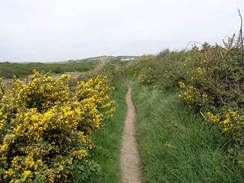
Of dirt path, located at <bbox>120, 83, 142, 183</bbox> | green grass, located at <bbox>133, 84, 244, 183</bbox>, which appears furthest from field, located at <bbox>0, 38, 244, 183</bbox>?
dirt path, located at <bbox>120, 83, 142, 183</bbox>

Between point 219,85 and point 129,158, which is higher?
point 219,85

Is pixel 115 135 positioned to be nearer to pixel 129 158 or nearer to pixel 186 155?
pixel 129 158

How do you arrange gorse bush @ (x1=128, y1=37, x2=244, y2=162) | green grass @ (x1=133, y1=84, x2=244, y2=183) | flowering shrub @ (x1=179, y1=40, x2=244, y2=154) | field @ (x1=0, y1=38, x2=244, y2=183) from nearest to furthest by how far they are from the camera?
field @ (x1=0, y1=38, x2=244, y2=183), green grass @ (x1=133, y1=84, x2=244, y2=183), gorse bush @ (x1=128, y1=37, x2=244, y2=162), flowering shrub @ (x1=179, y1=40, x2=244, y2=154)

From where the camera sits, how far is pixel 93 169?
7.85 ft

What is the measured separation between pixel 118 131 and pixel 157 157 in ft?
6.45

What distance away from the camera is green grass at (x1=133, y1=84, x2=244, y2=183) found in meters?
2.20

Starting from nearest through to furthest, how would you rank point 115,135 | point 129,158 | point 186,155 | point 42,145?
point 42,145, point 186,155, point 129,158, point 115,135

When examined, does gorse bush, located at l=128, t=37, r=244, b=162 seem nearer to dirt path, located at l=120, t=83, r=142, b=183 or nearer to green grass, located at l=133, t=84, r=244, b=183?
green grass, located at l=133, t=84, r=244, b=183

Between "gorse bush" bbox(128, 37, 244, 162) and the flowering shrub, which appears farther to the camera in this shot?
the flowering shrub

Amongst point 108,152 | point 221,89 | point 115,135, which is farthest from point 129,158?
point 221,89

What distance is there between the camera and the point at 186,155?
273 centimetres

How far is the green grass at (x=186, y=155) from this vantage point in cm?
220

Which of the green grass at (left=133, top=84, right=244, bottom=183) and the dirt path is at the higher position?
the green grass at (left=133, top=84, right=244, bottom=183)

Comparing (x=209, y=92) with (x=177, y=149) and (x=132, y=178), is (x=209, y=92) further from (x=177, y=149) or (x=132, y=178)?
(x=132, y=178)
